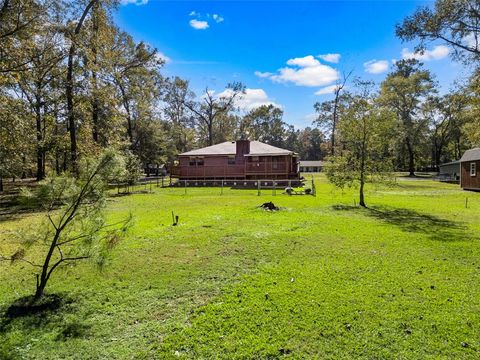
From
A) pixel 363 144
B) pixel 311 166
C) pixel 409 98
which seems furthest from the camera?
pixel 311 166

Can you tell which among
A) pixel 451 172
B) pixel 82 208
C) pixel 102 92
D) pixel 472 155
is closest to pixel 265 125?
pixel 451 172

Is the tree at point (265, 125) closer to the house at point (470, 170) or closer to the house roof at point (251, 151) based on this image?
the house roof at point (251, 151)

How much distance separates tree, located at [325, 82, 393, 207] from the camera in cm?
1441

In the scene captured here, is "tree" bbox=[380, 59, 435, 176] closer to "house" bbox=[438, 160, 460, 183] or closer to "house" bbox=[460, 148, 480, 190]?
"house" bbox=[438, 160, 460, 183]

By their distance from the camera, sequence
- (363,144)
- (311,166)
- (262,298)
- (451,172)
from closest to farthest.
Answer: (262,298) → (363,144) → (451,172) → (311,166)

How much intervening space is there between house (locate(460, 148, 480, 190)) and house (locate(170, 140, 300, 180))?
45.8ft

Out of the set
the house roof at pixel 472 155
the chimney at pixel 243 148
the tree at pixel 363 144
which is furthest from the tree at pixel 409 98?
the tree at pixel 363 144

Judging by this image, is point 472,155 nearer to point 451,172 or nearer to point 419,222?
point 451,172

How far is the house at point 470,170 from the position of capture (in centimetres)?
2220

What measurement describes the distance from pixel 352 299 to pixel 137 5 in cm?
1727

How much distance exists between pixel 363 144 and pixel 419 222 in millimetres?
4985

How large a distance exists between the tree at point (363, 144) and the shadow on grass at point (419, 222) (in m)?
1.44

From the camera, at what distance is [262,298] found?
488 cm

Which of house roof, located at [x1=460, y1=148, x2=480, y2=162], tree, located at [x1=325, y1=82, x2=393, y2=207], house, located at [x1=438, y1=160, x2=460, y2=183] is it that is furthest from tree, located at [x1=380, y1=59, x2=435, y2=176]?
tree, located at [x1=325, y1=82, x2=393, y2=207]
